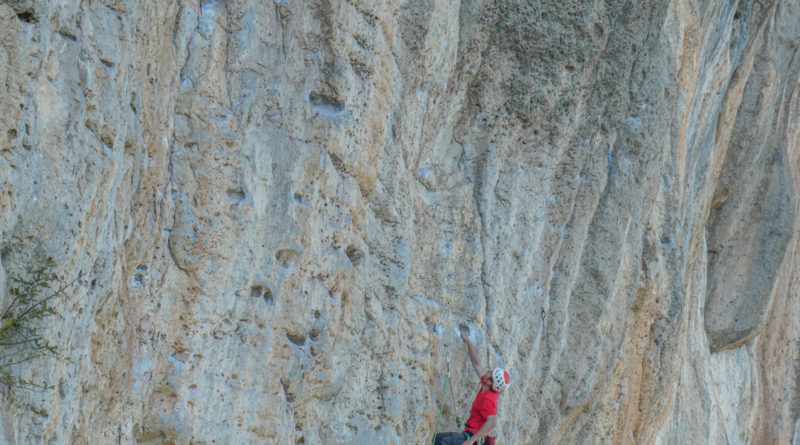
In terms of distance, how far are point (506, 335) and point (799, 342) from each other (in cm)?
775

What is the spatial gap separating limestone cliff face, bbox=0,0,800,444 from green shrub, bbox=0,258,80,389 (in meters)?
0.08

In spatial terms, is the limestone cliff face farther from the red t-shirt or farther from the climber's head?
the climber's head

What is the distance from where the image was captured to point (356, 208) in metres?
6.84

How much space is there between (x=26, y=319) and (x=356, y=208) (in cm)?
273

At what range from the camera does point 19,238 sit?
15.1 feet

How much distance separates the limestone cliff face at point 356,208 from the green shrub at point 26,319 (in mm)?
76

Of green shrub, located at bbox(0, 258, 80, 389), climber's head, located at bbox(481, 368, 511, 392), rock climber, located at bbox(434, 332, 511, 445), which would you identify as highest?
green shrub, located at bbox(0, 258, 80, 389)

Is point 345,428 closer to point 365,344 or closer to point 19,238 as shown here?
point 365,344

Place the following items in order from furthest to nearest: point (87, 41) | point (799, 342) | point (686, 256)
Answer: point (799, 342), point (686, 256), point (87, 41)

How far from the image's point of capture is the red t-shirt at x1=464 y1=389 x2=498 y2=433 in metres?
7.27

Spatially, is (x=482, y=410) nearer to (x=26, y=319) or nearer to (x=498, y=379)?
(x=498, y=379)

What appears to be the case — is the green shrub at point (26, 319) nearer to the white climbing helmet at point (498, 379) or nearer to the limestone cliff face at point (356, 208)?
the limestone cliff face at point (356, 208)

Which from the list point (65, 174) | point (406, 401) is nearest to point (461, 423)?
point (406, 401)

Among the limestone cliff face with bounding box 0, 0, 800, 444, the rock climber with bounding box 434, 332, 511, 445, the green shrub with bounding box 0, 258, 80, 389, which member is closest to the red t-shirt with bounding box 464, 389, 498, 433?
the rock climber with bounding box 434, 332, 511, 445
